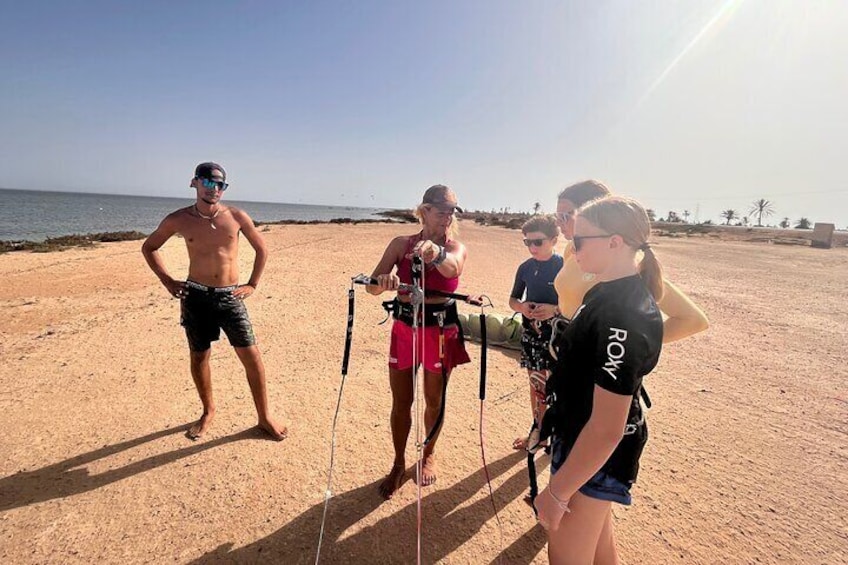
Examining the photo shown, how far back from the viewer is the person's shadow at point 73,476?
10.7 feet

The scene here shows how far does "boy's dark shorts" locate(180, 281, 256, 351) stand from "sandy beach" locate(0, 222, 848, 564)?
1.09 metres

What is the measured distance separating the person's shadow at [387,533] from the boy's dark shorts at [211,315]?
1838 mm

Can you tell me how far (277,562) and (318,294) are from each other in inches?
312

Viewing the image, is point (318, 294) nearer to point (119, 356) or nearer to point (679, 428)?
point (119, 356)

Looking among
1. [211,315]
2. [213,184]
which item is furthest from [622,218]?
[211,315]

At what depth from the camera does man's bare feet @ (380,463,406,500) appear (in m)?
3.46

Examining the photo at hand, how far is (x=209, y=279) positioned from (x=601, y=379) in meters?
3.82

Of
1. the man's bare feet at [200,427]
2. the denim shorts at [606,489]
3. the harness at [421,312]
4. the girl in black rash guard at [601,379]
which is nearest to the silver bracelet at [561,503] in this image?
the girl in black rash guard at [601,379]

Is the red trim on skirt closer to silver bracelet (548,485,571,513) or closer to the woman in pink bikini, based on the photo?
the woman in pink bikini

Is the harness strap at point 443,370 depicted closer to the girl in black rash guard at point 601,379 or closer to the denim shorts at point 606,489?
the girl in black rash guard at point 601,379

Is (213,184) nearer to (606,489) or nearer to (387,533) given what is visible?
(387,533)

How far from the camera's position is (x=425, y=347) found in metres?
3.34

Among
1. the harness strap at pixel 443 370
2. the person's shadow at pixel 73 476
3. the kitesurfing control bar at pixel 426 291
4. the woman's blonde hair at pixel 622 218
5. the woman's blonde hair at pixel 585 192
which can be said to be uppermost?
the woman's blonde hair at pixel 585 192

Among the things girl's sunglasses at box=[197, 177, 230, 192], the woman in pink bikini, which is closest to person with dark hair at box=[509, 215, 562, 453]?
the woman in pink bikini
